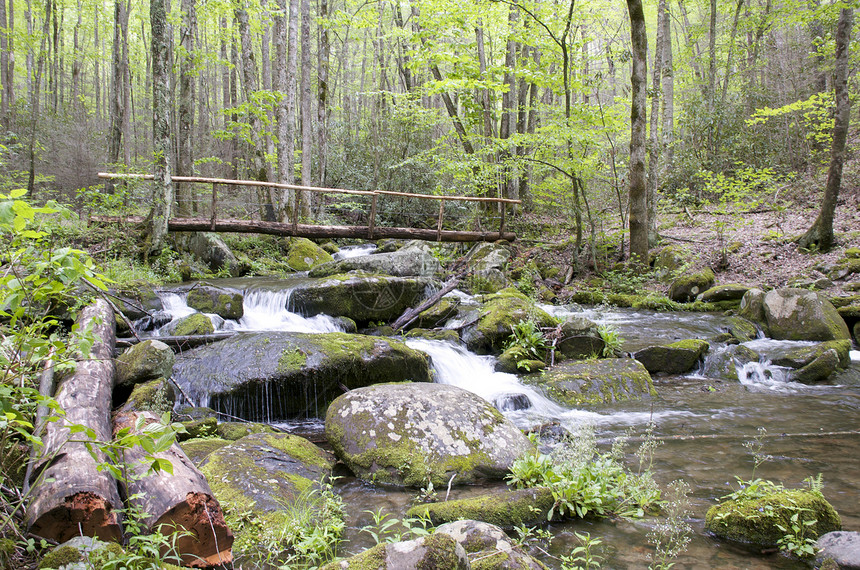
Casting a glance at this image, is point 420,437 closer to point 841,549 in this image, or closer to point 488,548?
point 488,548

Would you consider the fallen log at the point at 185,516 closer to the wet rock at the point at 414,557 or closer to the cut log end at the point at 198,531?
the cut log end at the point at 198,531

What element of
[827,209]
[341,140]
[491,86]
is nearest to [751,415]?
[827,209]

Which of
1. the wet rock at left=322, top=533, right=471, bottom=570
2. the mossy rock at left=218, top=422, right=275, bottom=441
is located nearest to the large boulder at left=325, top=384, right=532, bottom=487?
the mossy rock at left=218, top=422, right=275, bottom=441

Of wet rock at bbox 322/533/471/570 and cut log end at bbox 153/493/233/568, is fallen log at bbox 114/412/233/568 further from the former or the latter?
wet rock at bbox 322/533/471/570

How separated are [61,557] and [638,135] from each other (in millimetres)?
12369

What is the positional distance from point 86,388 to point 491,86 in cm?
1293

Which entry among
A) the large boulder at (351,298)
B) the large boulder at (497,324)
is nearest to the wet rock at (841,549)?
the large boulder at (497,324)

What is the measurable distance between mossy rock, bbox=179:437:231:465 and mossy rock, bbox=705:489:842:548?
3.75 meters

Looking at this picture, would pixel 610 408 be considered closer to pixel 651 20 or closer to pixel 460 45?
pixel 460 45

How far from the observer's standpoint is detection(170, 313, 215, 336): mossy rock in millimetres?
6770

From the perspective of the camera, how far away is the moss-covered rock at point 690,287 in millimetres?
11000

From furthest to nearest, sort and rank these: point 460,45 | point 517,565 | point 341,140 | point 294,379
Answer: point 341,140
point 460,45
point 294,379
point 517,565

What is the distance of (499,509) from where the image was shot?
Answer: 3.30 meters

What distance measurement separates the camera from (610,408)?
6.00 m
